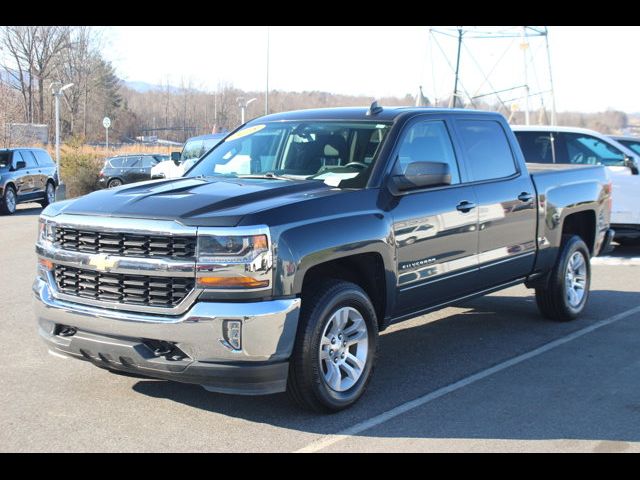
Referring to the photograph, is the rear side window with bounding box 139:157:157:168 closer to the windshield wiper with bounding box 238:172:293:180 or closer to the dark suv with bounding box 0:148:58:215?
the dark suv with bounding box 0:148:58:215

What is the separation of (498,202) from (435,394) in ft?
6.33

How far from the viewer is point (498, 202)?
6.82 meters

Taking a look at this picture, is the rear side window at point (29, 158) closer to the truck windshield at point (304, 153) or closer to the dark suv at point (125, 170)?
the dark suv at point (125, 170)

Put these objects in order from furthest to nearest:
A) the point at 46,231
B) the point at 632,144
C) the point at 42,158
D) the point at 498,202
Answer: the point at 42,158
the point at 632,144
the point at 498,202
the point at 46,231

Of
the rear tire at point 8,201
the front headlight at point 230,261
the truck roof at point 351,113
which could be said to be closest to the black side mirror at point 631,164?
the truck roof at point 351,113

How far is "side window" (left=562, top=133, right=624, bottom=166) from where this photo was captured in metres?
12.8

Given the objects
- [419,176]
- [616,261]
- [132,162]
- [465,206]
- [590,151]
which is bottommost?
[616,261]

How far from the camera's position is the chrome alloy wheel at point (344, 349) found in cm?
518

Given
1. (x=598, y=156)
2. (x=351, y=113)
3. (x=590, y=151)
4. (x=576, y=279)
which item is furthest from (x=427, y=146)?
(x=598, y=156)

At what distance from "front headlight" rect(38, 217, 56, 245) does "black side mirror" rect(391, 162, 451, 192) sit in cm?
230

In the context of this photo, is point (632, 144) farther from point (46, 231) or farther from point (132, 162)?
point (132, 162)

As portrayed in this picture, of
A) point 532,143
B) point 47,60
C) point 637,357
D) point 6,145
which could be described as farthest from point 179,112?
point 637,357

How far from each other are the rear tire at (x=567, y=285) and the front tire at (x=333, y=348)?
3016mm

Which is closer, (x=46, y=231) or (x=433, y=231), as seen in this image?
(x=46, y=231)
